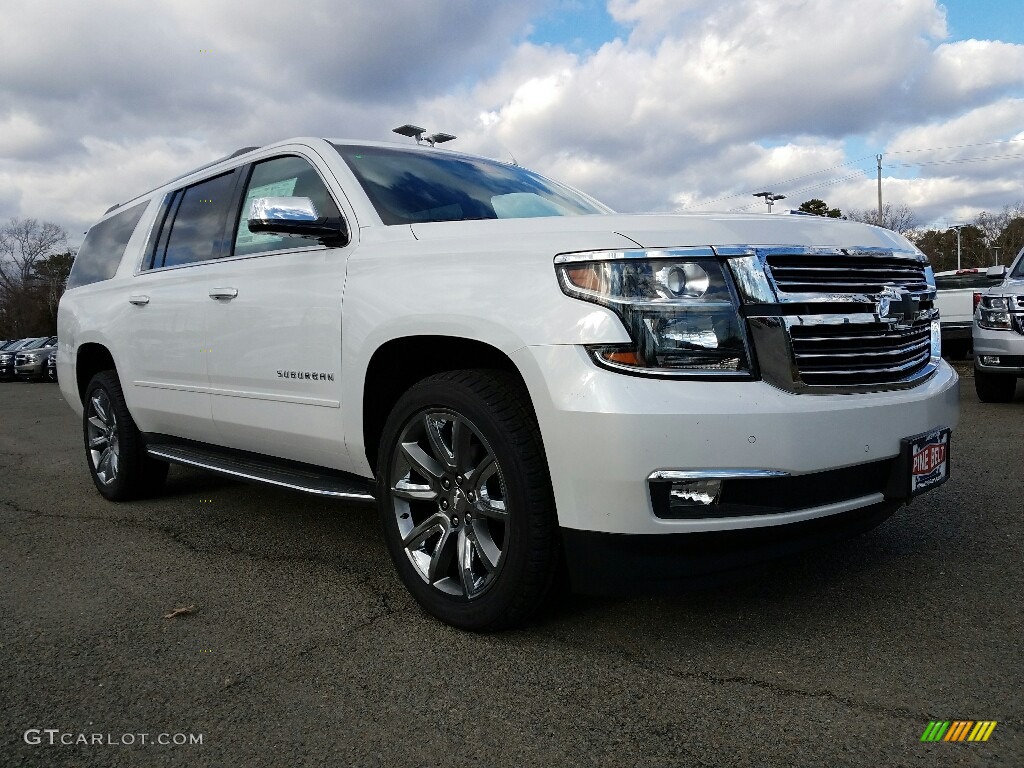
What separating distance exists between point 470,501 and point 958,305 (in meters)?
11.5

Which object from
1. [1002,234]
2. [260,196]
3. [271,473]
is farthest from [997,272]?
[1002,234]

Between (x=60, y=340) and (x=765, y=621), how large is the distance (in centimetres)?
505

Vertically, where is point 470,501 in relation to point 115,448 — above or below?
above

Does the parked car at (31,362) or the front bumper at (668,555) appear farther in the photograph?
the parked car at (31,362)

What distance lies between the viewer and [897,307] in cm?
273

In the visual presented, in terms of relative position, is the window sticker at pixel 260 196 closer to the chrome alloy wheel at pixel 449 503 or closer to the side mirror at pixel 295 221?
the side mirror at pixel 295 221

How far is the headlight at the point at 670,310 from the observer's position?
236 centimetres

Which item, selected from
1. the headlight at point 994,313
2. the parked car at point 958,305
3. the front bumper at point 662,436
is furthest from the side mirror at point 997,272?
the front bumper at point 662,436

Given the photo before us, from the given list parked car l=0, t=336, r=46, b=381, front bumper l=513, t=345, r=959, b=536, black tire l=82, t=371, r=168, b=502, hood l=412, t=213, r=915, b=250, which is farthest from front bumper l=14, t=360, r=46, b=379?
front bumper l=513, t=345, r=959, b=536

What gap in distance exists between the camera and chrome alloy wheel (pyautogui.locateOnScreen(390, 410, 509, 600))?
2.72 m

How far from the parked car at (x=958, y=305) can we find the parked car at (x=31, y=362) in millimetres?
24932

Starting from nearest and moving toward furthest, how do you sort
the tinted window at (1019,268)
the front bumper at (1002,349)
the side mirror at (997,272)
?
1. the front bumper at (1002,349)
2. the side mirror at (997,272)
3. the tinted window at (1019,268)

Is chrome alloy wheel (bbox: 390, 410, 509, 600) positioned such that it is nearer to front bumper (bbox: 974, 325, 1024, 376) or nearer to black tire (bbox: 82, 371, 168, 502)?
black tire (bbox: 82, 371, 168, 502)

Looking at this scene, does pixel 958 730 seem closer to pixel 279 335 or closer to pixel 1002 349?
pixel 279 335
